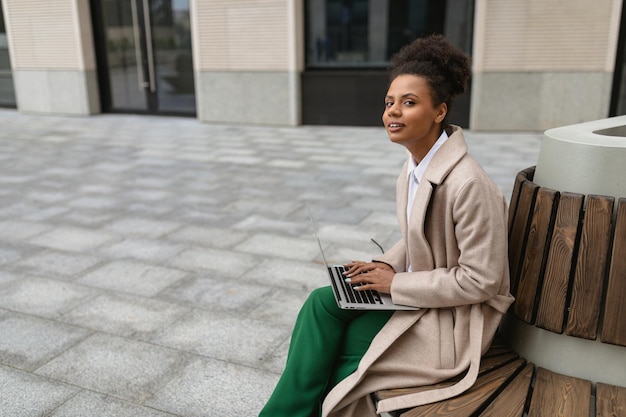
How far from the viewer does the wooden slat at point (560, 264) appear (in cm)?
199

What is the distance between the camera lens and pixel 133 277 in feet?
14.2

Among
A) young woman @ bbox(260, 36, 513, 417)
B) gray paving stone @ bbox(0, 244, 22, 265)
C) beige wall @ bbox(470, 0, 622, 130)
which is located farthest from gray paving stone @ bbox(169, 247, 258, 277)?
beige wall @ bbox(470, 0, 622, 130)

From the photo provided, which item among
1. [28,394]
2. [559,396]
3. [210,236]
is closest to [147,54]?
[210,236]

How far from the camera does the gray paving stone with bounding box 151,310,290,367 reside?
128 inches

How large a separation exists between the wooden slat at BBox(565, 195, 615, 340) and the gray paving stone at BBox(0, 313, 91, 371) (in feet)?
8.70

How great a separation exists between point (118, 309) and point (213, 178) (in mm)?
3730

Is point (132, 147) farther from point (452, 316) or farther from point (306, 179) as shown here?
point (452, 316)

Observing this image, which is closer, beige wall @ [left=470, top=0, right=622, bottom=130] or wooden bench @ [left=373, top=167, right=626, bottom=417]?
wooden bench @ [left=373, top=167, right=626, bottom=417]

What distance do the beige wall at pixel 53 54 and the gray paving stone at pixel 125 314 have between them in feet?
35.0

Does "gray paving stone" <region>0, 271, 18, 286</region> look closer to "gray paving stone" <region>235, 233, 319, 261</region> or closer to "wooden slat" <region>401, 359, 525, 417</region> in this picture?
"gray paving stone" <region>235, 233, 319, 261</region>

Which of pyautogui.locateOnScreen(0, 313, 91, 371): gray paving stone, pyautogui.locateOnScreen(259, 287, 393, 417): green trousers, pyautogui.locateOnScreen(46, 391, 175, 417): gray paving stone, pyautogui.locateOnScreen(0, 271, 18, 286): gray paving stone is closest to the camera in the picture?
pyautogui.locateOnScreen(259, 287, 393, 417): green trousers

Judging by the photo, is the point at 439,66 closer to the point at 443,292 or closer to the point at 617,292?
the point at 443,292

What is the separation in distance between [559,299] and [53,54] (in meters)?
13.8

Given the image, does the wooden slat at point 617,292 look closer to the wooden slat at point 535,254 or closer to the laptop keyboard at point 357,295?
the wooden slat at point 535,254
